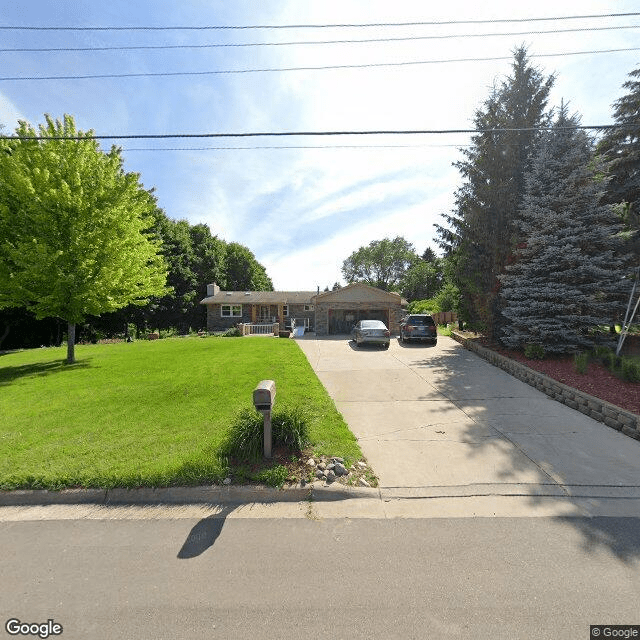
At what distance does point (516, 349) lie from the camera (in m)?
11.7

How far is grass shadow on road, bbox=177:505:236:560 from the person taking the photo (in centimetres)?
302

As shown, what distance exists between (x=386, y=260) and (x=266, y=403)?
64.9 m

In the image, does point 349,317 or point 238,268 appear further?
point 238,268

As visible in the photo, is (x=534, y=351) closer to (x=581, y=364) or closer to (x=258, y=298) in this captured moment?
(x=581, y=364)

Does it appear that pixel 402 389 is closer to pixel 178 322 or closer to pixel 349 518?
pixel 349 518

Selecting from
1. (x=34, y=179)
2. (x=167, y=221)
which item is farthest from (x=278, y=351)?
(x=167, y=221)

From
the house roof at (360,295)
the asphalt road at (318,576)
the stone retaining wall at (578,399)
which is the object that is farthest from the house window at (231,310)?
the asphalt road at (318,576)

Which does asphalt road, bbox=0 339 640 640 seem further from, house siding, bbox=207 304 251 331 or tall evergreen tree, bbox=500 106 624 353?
house siding, bbox=207 304 251 331

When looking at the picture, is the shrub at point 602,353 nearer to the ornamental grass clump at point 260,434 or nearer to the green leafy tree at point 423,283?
the ornamental grass clump at point 260,434

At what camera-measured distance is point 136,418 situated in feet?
20.4

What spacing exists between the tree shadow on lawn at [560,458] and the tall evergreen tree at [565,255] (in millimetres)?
3269

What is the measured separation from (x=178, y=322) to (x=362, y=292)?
19504 millimetres

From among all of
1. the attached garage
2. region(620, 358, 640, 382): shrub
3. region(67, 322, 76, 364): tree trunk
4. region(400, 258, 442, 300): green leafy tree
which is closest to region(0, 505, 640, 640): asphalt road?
region(620, 358, 640, 382): shrub

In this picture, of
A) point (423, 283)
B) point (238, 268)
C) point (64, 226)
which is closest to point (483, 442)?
point (64, 226)
